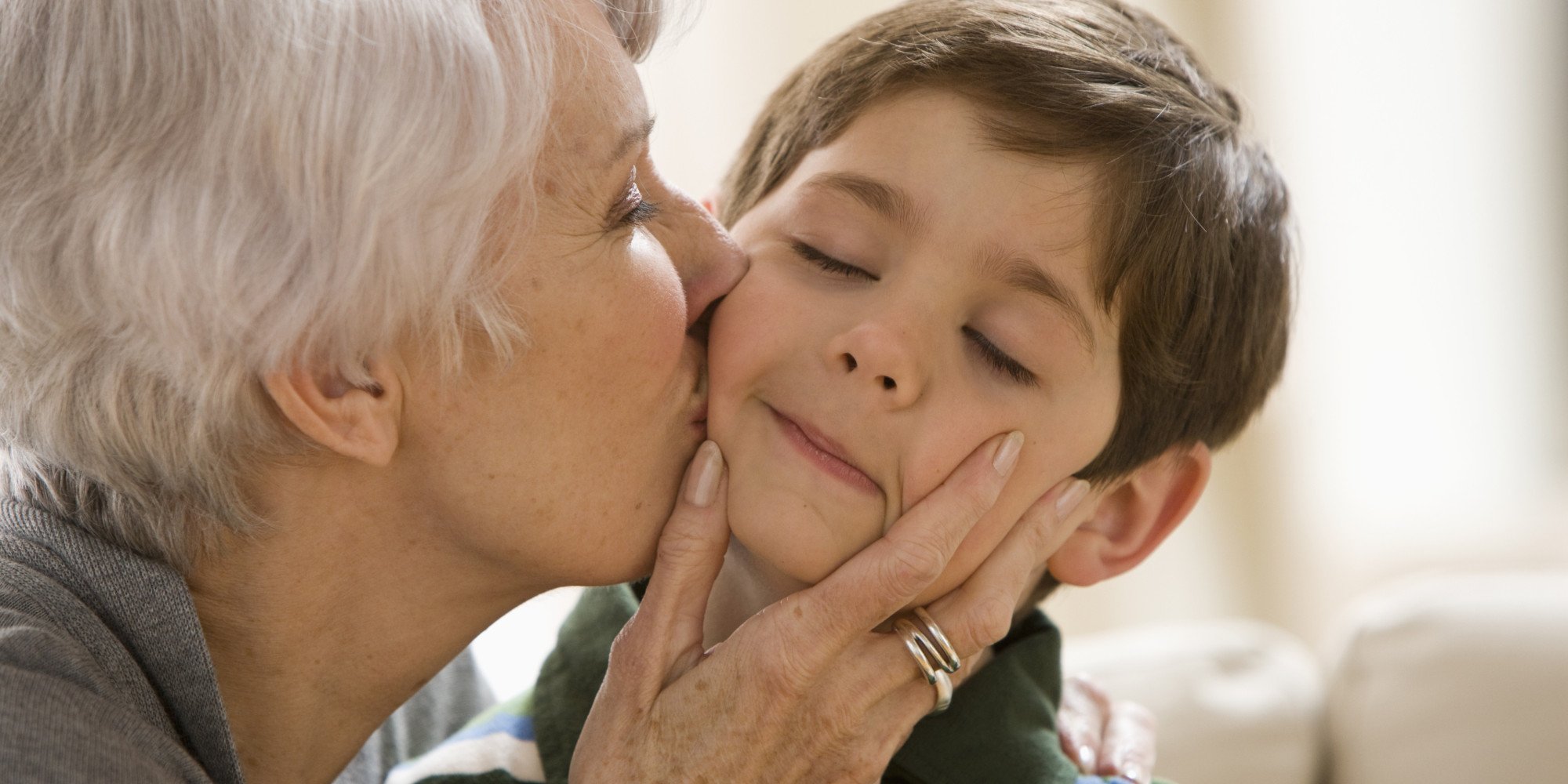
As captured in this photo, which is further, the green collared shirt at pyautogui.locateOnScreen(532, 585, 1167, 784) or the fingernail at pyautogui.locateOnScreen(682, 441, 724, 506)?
the green collared shirt at pyautogui.locateOnScreen(532, 585, 1167, 784)

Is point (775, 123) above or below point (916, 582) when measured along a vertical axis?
above

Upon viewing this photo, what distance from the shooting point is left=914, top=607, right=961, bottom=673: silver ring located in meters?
1.38

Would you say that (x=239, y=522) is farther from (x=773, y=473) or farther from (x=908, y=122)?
(x=908, y=122)

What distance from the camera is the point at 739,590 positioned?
5.06ft

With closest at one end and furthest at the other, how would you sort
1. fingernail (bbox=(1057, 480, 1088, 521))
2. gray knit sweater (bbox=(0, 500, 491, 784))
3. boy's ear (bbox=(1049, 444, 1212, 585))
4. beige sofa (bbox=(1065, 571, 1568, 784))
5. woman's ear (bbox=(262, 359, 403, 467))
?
gray knit sweater (bbox=(0, 500, 491, 784)) → woman's ear (bbox=(262, 359, 403, 467)) → fingernail (bbox=(1057, 480, 1088, 521)) → boy's ear (bbox=(1049, 444, 1212, 585)) → beige sofa (bbox=(1065, 571, 1568, 784))

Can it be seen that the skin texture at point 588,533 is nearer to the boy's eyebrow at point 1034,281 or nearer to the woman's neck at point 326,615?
the woman's neck at point 326,615

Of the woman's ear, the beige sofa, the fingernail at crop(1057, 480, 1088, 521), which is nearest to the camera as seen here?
the woman's ear

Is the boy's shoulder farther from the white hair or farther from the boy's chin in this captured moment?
the white hair

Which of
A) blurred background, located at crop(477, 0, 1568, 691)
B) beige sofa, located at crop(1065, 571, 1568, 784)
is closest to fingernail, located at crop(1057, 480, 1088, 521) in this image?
beige sofa, located at crop(1065, 571, 1568, 784)

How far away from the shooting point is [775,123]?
5.31 ft

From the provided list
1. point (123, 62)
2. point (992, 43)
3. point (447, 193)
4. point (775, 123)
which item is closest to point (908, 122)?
point (992, 43)

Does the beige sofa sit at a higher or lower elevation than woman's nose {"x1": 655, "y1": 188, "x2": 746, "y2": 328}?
lower

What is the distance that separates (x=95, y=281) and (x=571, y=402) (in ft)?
1.37

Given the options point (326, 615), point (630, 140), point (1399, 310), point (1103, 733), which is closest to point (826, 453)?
point (630, 140)
